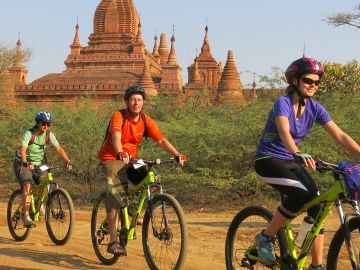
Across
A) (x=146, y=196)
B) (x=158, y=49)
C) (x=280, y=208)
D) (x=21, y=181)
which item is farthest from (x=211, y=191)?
(x=158, y=49)

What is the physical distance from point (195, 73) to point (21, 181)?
124ft

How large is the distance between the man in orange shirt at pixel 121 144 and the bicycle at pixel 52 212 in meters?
1.02

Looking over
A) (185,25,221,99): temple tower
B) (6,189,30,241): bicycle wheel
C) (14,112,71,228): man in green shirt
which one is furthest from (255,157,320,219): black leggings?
(185,25,221,99): temple tower

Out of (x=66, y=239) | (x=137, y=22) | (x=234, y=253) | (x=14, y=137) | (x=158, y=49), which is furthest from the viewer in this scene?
(x=158, y=49)

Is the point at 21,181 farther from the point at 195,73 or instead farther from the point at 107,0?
the point at 107,0

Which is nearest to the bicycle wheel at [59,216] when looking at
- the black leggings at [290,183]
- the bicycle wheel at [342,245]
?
the black leggings at [290,183]

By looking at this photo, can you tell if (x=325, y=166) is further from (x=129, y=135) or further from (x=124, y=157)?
(x=129, y=135)

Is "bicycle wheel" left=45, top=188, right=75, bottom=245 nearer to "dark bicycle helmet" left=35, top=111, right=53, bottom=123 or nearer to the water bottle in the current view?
"dark bicycle helmet" left=35, top=111, right=53, bottom=123

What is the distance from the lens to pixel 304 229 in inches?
123

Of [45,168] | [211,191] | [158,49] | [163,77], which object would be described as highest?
[158,49]

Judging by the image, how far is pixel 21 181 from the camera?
608 centimetres

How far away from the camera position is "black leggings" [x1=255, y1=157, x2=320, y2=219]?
10.2 feet

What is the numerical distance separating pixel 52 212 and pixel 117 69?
3828 cm

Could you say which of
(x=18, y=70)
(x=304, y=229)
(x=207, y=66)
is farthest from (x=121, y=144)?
(x=207, y=66)
